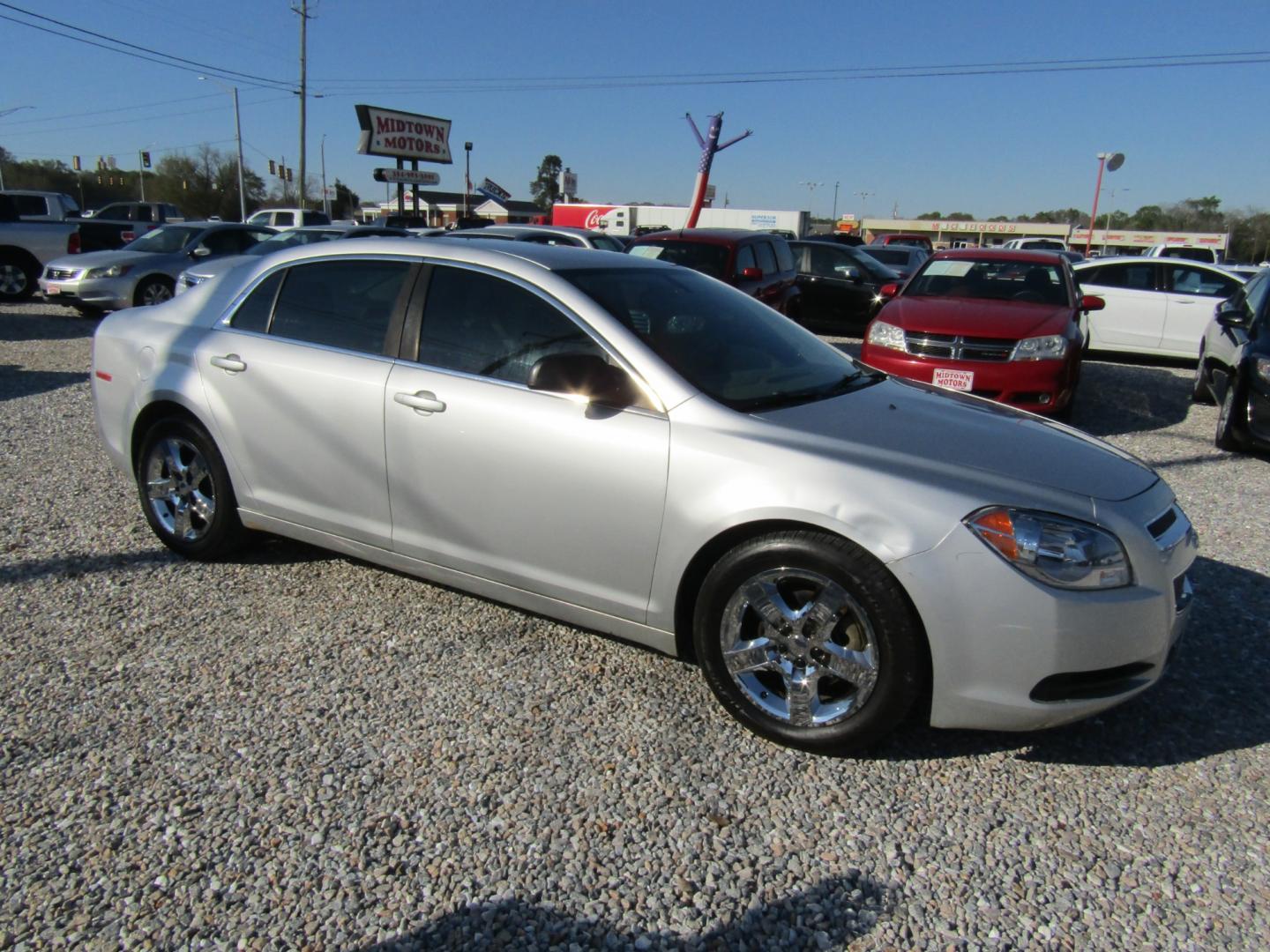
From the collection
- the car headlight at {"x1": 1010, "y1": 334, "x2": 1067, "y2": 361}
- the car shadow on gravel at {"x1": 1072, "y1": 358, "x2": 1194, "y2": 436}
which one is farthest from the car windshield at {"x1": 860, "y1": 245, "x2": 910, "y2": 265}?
the car headlight at {"x1": 1010, "y1": 334, "x2": 1067, "y2": 361}

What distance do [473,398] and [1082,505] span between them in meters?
2.12

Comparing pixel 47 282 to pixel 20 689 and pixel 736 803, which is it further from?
pixel 736 803

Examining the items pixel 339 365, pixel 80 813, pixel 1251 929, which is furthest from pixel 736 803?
pixel 339 365

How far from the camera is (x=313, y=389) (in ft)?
12.5

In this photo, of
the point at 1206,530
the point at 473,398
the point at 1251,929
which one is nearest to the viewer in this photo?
the point at 1251,929

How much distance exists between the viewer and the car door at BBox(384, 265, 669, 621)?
3.14 meters

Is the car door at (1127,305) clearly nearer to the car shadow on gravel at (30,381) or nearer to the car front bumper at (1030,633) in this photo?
the car front bumper at (1030,633)

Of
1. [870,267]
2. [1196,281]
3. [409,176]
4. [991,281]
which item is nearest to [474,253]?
[991,281]

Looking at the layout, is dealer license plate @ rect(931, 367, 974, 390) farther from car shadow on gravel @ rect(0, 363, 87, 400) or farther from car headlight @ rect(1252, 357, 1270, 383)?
car shadow on gravel @ rect(0, 363, 87, 400)

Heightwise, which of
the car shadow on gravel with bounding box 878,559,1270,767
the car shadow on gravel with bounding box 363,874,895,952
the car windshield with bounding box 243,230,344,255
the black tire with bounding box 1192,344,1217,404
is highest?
the car windshield with bounding box 243,230,344,255

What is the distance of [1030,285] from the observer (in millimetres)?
8562

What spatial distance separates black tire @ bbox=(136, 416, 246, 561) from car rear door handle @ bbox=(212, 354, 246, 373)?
34 cm

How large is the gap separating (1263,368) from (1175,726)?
16.4 feet

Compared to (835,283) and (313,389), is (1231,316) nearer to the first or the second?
(835,283)
